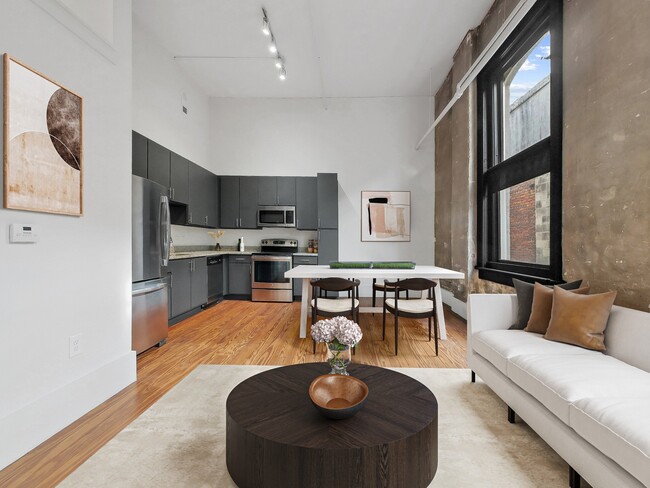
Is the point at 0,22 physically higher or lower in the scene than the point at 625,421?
higher

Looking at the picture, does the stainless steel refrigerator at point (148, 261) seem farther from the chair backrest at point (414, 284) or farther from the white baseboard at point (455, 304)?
the white baseboard at point (455, 304)

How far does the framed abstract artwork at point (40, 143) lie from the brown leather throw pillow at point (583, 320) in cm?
311

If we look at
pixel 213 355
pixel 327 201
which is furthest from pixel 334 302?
pixel 327 201

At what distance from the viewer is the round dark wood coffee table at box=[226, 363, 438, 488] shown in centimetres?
116

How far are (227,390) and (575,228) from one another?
2.93 m

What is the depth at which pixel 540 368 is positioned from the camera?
1.67 m

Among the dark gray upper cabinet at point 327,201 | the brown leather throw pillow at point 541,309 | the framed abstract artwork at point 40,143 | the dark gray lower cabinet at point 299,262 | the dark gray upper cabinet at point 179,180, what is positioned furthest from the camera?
the dark gray lower cabinet at point 299,262

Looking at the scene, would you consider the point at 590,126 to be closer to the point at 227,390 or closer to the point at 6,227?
the point at 227,390

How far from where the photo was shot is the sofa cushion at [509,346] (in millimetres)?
1909

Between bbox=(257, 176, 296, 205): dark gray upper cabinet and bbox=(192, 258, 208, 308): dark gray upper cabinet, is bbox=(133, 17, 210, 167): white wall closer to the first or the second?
bbox=(257, 176, 296, 205): dark gray upper cabinet

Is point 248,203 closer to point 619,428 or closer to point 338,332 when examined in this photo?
point 338,332

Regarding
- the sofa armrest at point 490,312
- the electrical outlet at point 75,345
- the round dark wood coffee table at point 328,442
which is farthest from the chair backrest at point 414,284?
the electrical outlet at point 75,345

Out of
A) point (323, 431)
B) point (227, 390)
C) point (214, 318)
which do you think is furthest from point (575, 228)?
point (214, 318)

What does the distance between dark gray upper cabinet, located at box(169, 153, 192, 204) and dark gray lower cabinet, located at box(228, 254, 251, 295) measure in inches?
55.3
